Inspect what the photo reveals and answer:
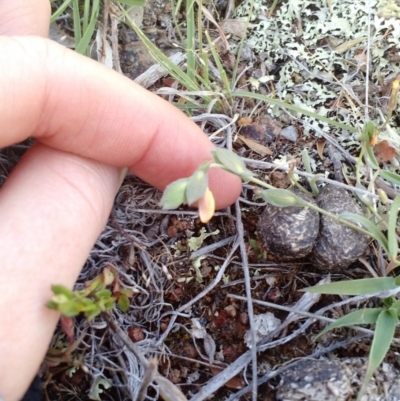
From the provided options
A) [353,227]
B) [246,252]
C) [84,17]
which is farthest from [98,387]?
[84,17]

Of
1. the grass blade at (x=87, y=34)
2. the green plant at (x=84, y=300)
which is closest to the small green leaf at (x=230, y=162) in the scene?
the green plant at (x=84, y=300)

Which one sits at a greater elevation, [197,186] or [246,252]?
[197,186]

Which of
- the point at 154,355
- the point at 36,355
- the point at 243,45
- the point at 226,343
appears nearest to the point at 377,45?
the point at 243,45

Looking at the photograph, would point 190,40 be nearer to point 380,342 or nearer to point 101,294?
point 101,294

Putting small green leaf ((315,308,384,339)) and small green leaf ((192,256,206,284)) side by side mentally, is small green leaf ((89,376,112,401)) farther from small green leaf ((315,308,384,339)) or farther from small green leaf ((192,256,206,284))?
small green leaf ((315,308,384,339))

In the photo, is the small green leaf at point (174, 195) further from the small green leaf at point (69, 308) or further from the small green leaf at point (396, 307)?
the small green leaf at point (396, 307)
